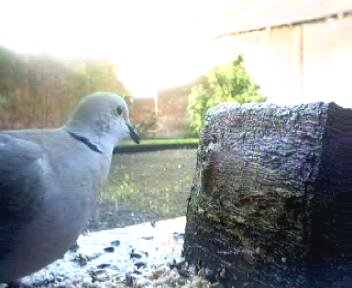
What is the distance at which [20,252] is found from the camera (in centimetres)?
69

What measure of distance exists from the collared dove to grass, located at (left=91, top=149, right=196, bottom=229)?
20.0 inches

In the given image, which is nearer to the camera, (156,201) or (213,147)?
(213,147)

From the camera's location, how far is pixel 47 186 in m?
0.68

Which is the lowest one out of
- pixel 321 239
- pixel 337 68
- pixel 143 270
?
pixel 143 270

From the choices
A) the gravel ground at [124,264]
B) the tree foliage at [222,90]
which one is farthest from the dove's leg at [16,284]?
the tree foliage at [222,90]

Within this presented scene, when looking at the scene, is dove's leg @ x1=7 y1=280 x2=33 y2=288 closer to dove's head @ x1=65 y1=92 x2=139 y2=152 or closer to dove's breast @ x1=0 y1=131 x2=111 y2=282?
dove's breast @ x1=0 y1=131 x2=111 y2=282

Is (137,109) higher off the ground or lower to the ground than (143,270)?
higher

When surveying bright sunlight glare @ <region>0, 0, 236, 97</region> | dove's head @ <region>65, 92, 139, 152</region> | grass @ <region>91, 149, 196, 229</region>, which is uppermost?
bright sunlight glare @ <region>0, 0, 236, 97</region>

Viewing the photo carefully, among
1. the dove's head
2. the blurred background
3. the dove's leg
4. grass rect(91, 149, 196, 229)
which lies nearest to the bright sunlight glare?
the blurred background

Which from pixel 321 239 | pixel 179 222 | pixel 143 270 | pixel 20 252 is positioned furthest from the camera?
pixel 179 222

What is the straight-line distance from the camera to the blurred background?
3.89 ft

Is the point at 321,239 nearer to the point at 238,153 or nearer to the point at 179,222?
the point at 238,153

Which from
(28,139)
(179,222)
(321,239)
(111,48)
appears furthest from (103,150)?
(111,48)

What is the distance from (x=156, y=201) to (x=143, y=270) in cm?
56
